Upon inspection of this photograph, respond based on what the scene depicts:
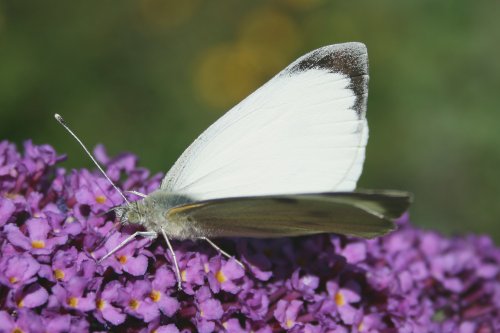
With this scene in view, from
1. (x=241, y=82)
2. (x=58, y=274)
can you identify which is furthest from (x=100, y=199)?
(x=241, y=82)

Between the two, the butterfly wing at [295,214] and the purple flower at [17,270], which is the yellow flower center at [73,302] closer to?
the purple flower at [17,270]

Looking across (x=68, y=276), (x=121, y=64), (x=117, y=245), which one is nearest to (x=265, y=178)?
(x=117, y=245)

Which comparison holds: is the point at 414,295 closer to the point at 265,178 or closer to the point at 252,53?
the point at 265,178

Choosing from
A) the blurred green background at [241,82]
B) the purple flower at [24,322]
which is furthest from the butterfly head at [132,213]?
the blurred green background at [241,82]

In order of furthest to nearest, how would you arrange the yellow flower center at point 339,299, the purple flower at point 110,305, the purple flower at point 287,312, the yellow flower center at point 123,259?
1. the yellow flower center at point 339,299
2. the purple flower at point 287,312
3. the yellow flower center at point 123,259
4. the purple flower at point 110,305

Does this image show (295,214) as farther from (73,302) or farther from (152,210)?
(73,302)

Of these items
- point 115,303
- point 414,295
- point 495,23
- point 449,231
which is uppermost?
point 495,23
